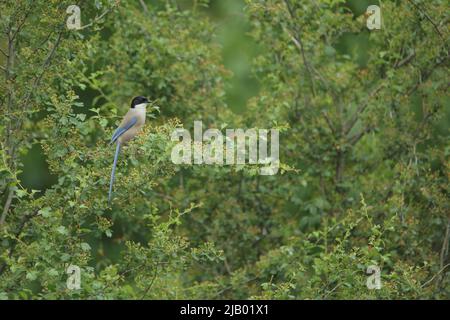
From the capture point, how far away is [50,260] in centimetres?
667

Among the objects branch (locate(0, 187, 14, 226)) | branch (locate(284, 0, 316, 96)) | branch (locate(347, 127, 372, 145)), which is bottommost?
branch (locate(0, 187, 14, 226))

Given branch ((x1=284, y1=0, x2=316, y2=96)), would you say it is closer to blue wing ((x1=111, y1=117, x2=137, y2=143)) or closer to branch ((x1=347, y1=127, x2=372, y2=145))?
branch ((x1=347, y1=127, x2=372, y2=145))

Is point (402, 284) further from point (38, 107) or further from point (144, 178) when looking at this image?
point (38, 107)

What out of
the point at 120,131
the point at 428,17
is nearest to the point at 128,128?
the point at 120,131

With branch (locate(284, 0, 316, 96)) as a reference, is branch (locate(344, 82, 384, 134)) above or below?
below

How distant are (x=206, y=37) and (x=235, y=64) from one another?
3.28 m

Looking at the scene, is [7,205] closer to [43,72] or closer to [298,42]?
[43,72]

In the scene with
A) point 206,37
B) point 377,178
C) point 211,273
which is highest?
point 206,37

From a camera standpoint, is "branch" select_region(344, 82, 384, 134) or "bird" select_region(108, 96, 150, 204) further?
"branch" select_region(344, 82, 384, 134)

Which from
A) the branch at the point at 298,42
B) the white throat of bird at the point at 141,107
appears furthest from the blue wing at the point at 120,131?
the branch at the point at 298,42

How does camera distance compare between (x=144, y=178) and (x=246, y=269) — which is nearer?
(x=144, y=178)

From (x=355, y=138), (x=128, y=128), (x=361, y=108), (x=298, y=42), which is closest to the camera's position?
(x=128, y=128)

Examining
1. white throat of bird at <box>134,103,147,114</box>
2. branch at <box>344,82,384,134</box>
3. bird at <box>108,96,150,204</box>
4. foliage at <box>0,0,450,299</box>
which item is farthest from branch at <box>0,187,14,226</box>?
branch at <box>344,82,384,134</box>
